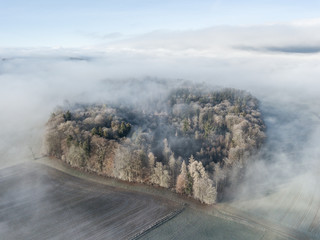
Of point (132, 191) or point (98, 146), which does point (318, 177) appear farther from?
point (98, 146)

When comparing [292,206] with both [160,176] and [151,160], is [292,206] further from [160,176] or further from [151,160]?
[151,160]

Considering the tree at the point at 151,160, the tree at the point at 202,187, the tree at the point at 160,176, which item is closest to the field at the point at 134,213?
the tree at the point at 160,176

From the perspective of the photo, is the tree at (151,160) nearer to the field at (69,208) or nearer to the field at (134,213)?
the field at (134,213)

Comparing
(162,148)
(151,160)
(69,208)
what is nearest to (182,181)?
(151,160)

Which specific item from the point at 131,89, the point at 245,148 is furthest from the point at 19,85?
the point at 245,148

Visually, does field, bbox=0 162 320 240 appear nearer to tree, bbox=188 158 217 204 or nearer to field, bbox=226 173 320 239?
field, bbox=226 173 320 239
